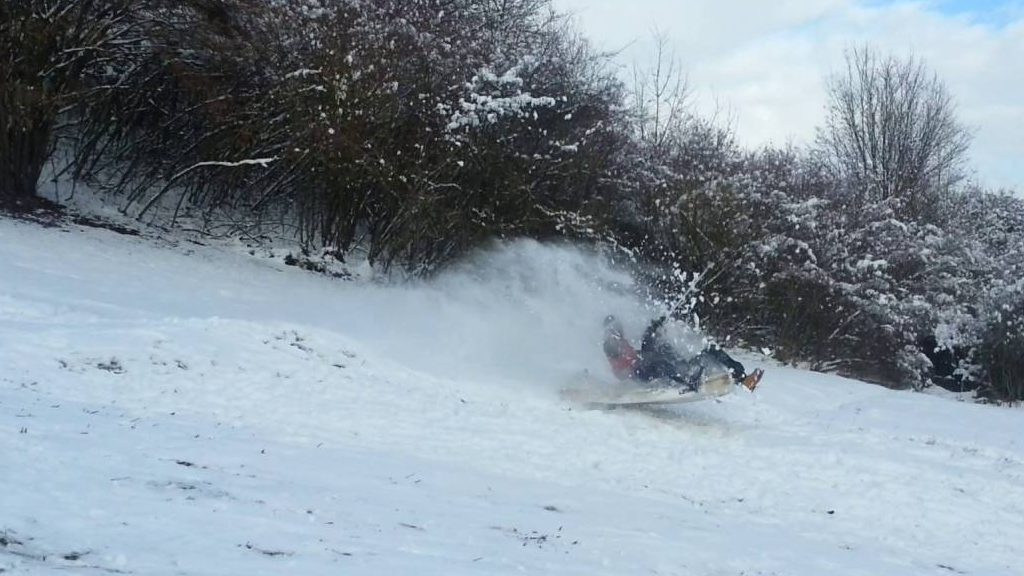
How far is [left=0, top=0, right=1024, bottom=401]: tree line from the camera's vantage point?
69.3 feet

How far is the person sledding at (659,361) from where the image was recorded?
13227 millimetres

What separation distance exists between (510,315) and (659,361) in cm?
465

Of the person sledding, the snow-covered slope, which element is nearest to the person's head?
the person sledding

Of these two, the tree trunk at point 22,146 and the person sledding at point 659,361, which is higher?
the tree trunk at point 22,146

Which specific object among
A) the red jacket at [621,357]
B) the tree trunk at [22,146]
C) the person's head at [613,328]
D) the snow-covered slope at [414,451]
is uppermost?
the tree trunk at [22,146]

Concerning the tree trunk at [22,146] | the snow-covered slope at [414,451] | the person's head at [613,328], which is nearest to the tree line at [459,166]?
the tree trunk at [22,146]

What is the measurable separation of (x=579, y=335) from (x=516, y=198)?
7547 mm

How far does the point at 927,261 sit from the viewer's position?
1086 inches

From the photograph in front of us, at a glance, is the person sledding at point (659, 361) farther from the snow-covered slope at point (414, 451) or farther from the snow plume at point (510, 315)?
the snow plume at point (510, 315)

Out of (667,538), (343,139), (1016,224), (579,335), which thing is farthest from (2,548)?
(1016,224)

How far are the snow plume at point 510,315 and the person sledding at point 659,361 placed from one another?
87cm

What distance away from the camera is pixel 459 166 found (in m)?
22.3

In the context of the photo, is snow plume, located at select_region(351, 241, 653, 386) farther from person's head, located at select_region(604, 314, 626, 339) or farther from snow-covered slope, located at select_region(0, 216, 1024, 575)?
person's head, located at select_region(604, 314, 626, 339)

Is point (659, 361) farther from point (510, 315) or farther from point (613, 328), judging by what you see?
point (510, 315)
